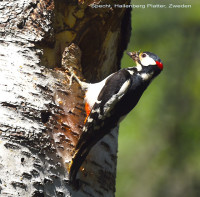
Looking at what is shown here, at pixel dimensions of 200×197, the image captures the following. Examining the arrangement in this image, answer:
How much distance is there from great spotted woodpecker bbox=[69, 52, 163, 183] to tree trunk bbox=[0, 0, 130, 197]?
0.10 m

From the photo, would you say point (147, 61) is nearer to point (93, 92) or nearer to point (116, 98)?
point (116, 98)

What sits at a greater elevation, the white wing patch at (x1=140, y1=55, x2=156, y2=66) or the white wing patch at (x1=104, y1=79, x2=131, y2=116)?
the white wing patch at (x1=140, y1=55, x2=156, y2=66)

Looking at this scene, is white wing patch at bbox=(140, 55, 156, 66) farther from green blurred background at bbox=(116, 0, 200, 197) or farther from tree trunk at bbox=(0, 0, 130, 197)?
green blurred background at bbox=(116, 0, 200, 197)

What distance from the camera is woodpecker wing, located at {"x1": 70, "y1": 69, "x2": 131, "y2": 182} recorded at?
3.49m

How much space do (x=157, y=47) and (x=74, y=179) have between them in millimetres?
4602

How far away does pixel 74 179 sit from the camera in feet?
11.3

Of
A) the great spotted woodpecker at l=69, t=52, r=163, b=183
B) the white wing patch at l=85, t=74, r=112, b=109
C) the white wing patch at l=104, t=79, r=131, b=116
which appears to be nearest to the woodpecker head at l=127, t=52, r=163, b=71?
the great spotted woodpecker at l=69, t=52, r=163, b=183

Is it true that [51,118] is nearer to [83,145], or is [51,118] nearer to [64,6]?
[83,145]

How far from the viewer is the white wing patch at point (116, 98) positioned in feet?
13.4

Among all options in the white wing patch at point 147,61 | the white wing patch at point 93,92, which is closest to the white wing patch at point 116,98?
the white wing patch at point 93,92

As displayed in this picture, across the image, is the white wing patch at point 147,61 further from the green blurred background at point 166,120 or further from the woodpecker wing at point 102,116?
the green blurred background at point 166,120

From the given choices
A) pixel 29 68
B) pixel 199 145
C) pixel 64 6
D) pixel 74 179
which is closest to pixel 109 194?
pixel 74 179

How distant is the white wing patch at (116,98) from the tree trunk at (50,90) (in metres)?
0.24

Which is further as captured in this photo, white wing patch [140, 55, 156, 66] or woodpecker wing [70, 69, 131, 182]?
white wing patch [140, 55, 156, 66]
